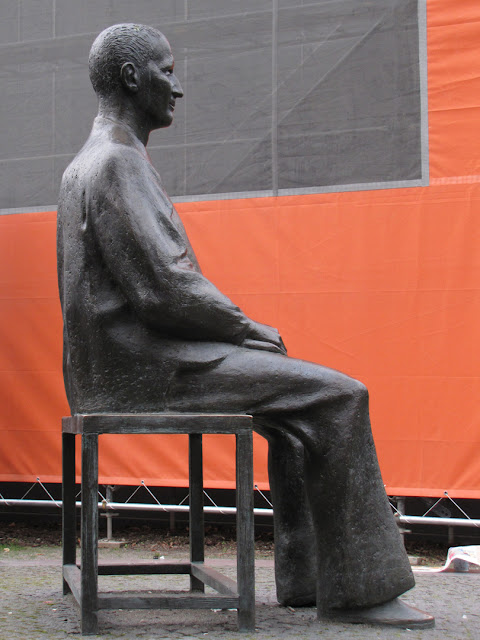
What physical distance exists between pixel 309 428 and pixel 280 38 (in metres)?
2.93

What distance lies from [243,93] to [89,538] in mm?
3097

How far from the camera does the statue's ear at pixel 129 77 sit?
2494mm

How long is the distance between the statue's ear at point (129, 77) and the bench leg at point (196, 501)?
1.04 m

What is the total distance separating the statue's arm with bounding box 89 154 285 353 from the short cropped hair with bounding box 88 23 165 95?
0.30m

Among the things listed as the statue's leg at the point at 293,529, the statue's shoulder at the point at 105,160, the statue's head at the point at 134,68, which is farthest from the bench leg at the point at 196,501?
the statue's head at the point at 134,68

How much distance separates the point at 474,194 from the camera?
4.36 m

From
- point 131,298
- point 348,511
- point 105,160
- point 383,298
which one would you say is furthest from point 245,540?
point 383,298

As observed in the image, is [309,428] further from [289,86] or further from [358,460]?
[289,86]

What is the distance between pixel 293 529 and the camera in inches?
103

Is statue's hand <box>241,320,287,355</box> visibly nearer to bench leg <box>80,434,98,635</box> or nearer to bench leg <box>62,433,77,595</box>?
bench leg <box>80,434,98,635</box>

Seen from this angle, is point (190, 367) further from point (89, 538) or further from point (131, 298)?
point (89, 538)

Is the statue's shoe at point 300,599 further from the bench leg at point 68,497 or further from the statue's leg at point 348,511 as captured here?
the bench leg at point 68,497

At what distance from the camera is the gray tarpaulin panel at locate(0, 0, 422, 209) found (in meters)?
4.57

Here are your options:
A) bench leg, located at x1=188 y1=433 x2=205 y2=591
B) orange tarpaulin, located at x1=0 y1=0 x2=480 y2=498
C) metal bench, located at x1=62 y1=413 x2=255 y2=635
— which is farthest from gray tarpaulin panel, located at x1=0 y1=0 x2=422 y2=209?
metal bench, located at x1=62 y1=413 x2=255 y2=635
